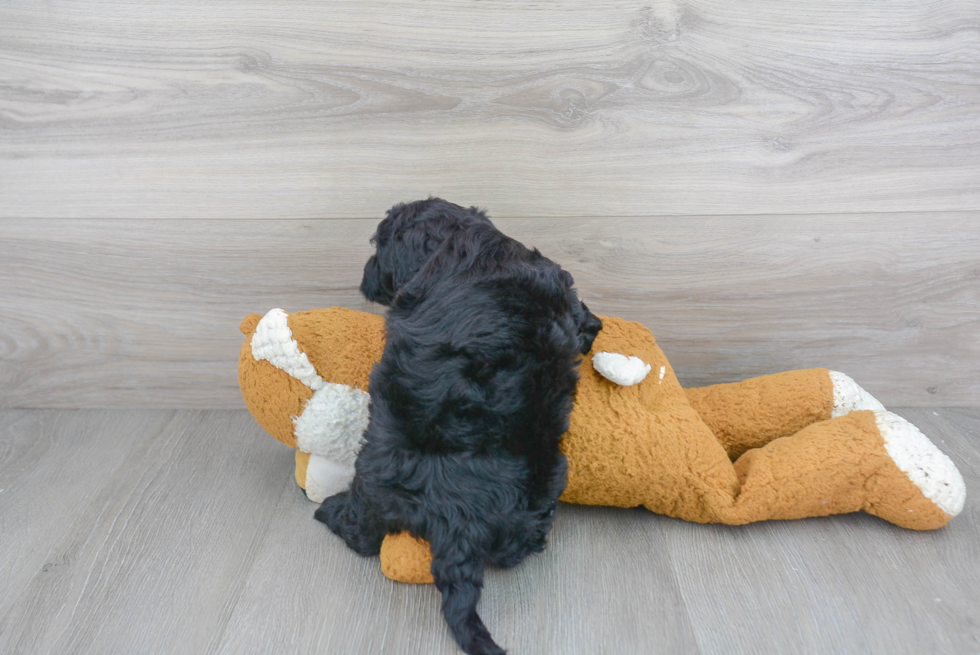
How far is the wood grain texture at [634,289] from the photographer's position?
1209 millimetres

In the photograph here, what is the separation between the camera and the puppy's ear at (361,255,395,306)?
917 millimetres

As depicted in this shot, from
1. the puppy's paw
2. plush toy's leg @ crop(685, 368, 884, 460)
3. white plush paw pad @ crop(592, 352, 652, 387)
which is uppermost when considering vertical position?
white plush paw pad @ crop(592, 352, 652, 387)

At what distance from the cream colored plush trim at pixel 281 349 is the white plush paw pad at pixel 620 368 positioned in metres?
0.41

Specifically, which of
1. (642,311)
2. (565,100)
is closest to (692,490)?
(642,311)

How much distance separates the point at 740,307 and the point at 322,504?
0.85 metres

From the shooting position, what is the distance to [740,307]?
1.25 m

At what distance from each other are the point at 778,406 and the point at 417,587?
0.64m

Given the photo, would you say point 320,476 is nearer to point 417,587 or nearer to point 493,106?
point 417,587

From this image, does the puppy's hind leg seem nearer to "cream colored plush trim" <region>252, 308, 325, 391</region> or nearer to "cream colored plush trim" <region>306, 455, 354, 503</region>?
"cream colored plush trim" <region>306, 455, 354, 503</region>

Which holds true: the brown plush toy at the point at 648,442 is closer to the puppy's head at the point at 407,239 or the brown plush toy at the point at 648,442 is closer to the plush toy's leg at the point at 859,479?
the plush toy's leg at the point at 859,479

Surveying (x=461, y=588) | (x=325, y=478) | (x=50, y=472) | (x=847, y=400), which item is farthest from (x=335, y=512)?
(x=847, y=400)

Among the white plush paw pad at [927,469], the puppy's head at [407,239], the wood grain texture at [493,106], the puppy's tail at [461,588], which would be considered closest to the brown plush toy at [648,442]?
the white plush paw pad at [927,469]

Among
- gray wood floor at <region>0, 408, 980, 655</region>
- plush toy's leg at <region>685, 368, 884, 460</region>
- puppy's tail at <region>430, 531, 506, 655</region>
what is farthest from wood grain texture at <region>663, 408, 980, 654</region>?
puppy's tail at <region>430, 531, 506, 655</region>

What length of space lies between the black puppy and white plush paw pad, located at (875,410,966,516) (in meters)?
0.48
